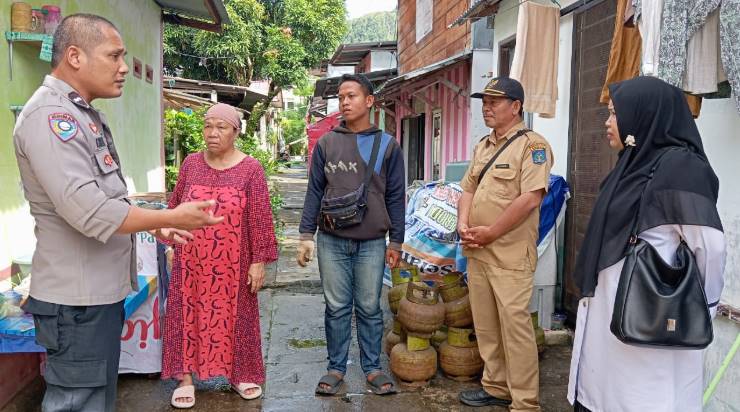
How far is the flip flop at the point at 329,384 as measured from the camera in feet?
12.1

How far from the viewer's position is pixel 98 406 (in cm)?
214

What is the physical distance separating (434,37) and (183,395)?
330 inches

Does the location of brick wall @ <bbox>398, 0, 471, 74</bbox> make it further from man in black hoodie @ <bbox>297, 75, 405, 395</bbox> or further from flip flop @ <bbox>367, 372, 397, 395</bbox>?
flip flop @ <bbox>367, 372, 397, 395</bbox>

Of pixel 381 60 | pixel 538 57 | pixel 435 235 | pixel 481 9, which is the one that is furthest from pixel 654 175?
pixel 381 60

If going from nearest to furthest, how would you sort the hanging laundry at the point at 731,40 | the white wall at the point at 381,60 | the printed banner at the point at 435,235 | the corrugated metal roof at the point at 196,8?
the hanging laundry at the point at 731,40
the printed banner at the point at 435,235
the corrugated metal roof at the point at 196,8
the white wall at the point at 381,60

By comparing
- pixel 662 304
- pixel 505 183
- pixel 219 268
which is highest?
pixel 505 183

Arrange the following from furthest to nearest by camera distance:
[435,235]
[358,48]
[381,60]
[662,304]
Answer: [381,60] < [358,48] < [435,235] < [662,304]

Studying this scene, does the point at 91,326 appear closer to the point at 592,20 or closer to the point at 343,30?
the point at 592,20

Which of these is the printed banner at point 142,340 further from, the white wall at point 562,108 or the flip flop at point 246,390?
the white wall at point 562,108

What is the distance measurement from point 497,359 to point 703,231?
1.82 m

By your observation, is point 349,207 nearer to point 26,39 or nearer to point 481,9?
point 26,39

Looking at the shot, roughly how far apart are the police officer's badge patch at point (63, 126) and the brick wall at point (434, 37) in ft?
22.4

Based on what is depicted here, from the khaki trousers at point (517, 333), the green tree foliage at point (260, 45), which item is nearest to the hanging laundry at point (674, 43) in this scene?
the khaki trousers at point (517, 333)

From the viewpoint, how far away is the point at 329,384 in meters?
3.70
